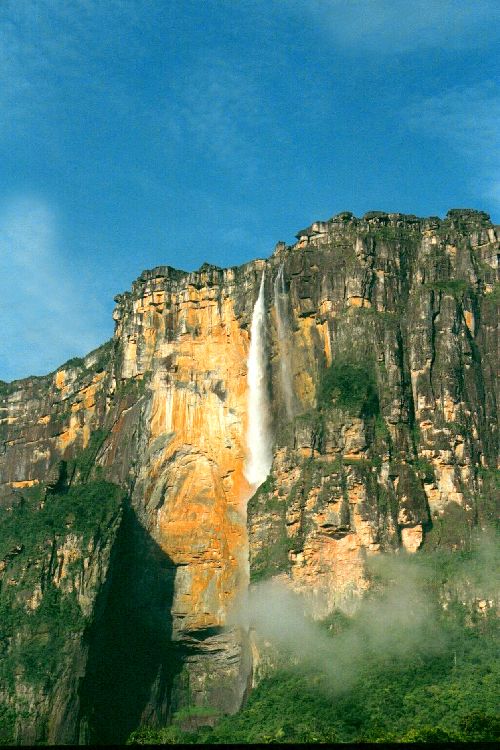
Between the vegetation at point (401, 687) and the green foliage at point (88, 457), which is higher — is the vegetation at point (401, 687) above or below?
below

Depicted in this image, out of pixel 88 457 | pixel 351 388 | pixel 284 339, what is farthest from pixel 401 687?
pixel 88 457

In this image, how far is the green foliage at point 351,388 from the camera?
76.0 meters

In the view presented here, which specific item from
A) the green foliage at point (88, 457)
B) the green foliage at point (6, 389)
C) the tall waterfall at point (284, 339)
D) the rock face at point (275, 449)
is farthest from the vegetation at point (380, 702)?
the green foliage at point (6, 389)

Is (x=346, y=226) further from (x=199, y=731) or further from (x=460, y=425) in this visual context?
(x=199, y=731)

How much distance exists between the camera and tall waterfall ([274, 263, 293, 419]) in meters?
80.8

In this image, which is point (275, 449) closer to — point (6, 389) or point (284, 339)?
point (284, 339)

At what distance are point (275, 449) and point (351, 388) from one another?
5606 millimetres

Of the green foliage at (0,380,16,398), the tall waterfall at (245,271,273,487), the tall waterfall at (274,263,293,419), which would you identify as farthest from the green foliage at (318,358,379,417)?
the green foliage at (0,380,16,398)

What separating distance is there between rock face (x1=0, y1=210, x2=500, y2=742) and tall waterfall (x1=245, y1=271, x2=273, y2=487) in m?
0.50

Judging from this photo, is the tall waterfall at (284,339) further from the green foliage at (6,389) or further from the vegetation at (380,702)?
the green foliage at (6,389)

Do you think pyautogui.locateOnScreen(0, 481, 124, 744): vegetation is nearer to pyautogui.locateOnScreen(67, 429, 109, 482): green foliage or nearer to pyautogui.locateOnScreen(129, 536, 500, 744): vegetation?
pyautogui.locateOnScreen(67, 429, 109, 482): green foliage

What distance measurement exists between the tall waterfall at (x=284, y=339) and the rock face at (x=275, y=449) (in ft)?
0.33

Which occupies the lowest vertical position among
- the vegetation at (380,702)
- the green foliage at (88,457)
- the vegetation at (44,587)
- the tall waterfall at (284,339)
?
the vegetation at (380,702)

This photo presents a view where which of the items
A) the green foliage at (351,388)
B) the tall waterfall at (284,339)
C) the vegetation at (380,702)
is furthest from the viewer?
the tall waterfall at (284,339)
